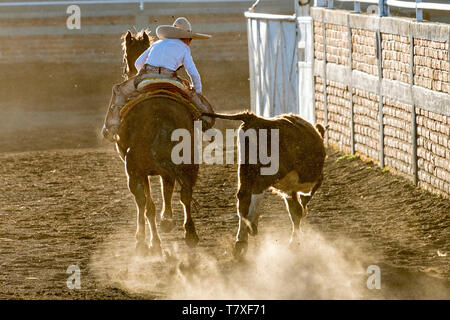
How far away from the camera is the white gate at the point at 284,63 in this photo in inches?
679

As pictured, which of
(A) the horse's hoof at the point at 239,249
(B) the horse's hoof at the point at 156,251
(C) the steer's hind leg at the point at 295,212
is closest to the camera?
(A) the horse's hoof at the point at 239,249

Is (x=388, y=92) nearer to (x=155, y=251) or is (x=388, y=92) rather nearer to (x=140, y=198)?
(x=140, y=198)

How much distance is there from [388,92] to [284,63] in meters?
4.56

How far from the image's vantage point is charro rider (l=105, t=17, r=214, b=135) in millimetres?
10039

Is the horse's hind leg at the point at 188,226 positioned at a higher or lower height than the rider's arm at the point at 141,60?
lower

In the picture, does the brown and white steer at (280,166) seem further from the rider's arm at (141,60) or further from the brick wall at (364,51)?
the brick wall at (364,51)

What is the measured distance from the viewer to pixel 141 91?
9930 millimetres

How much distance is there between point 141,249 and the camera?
975 centimetres

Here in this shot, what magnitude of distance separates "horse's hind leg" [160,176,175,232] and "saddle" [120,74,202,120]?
2.45 ft

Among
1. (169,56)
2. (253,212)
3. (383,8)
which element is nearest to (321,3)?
(383,8)

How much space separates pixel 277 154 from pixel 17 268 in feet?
8.41

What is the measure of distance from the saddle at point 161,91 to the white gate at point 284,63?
7353 mm

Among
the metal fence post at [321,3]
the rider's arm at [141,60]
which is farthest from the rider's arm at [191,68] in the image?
the metal fence post at [321,3]
